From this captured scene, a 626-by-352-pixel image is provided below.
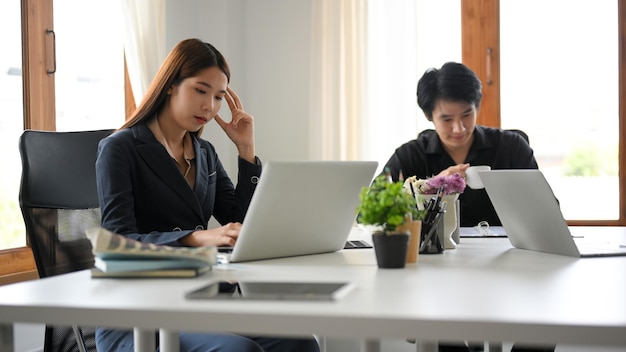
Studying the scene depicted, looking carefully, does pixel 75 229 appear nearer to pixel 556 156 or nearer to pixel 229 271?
pixel 229 271

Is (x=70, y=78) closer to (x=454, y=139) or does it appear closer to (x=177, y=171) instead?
(x=177, y=171)

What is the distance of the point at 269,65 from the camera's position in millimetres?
4652

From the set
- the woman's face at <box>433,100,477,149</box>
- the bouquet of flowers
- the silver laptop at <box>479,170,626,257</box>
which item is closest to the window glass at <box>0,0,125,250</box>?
the woman's face at <box>433,100,477,149</box>

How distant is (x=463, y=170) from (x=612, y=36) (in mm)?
→ 2213

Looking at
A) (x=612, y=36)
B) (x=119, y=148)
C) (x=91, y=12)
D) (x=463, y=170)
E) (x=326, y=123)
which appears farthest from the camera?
(x=326, y=123)

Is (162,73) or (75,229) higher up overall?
(162,73)

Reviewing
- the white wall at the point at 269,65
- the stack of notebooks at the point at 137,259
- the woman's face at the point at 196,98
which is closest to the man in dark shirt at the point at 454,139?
the woman's face at the point at 196,98

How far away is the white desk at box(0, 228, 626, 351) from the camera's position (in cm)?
93

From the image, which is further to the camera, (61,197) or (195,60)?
(195,60)

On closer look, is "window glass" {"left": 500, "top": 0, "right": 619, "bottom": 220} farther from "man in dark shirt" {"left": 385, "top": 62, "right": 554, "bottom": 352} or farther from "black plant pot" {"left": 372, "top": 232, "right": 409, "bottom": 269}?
"black plant pot" {"left": 372, "top": 232, "right": 409, "bottom": 269}

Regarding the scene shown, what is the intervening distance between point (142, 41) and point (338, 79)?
122 cm

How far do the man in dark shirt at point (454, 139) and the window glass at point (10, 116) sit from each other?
5.03ft

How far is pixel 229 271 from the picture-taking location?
1.42m

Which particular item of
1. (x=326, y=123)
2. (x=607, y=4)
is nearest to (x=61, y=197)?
(x=326, y=123)
